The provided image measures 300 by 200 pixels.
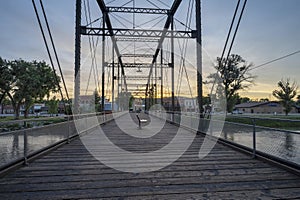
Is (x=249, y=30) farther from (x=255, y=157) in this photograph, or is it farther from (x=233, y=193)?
(x=233, y=193)

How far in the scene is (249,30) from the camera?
12.5m

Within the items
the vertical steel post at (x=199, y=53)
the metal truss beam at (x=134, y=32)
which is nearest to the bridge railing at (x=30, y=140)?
the vertical steel post at (x=199, y=53)

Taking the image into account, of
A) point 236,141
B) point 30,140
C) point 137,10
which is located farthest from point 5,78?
point 236,141

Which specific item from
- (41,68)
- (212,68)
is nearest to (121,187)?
(41,68)

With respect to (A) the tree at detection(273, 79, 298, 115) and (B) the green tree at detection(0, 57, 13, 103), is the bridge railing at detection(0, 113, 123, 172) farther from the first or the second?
(A) the tree at detection(273, 79, 298, 115)

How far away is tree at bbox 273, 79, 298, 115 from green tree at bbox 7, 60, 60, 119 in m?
32.2

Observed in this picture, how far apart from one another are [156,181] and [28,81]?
70.6 feet

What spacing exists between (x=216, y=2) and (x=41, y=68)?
1872cm

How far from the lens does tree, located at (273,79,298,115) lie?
112 feet

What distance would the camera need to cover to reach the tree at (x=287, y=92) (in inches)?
1344

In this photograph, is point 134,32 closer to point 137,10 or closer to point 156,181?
point 137,10

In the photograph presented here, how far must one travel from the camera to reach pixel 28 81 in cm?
2095

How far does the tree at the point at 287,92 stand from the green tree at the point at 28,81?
32.2 m

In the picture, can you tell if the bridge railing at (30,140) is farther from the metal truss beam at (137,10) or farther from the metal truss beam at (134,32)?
the metal truss beam at (137,10)
